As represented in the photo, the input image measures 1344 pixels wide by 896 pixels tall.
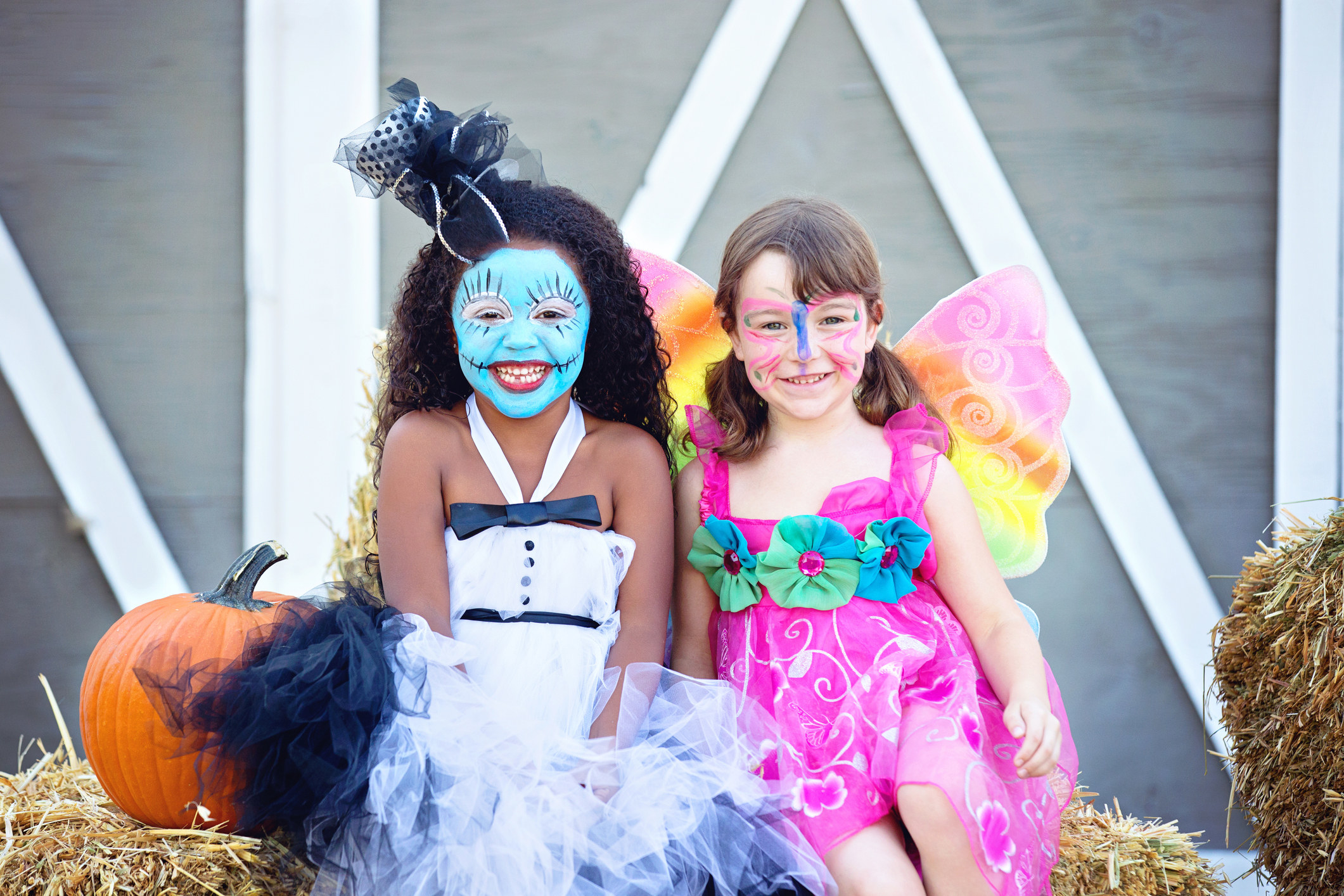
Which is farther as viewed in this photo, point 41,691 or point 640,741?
point 41,691

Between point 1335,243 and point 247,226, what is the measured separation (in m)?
3.58

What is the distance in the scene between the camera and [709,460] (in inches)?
83.4

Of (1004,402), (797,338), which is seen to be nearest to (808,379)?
(797,338)

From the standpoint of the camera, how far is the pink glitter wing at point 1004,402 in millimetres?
2150

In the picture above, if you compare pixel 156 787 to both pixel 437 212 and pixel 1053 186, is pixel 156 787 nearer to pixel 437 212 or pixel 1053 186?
pixel 437 212

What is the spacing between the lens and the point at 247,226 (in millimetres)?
3154

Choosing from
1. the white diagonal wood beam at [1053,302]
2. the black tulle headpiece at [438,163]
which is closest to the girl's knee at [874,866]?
the black tulle headpiece at [438,163]

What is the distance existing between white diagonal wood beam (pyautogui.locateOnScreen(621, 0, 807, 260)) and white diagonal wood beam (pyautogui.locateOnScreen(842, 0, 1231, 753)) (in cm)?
30

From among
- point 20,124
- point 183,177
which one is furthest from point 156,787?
point 20,124

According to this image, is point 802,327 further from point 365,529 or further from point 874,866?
point 365,529

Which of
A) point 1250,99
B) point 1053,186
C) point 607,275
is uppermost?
point 1250,99

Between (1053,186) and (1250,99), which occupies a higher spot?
(1250,99)

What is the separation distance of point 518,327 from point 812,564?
2.46 feet

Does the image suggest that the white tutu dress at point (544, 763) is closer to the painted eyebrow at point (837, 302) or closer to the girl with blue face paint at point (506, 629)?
the girl with blue face paint at point (506, 629)
